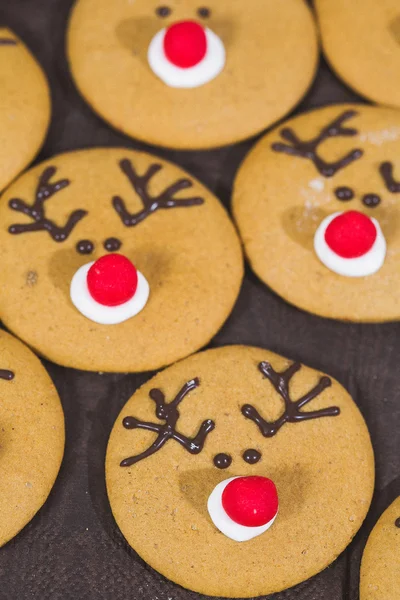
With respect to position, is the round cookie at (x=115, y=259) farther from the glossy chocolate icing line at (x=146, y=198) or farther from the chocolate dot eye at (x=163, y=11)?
the chocolate dot eye at (x=163, y=11)

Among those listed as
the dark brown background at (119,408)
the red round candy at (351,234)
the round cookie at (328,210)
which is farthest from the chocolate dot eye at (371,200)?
the dark brown background at (119,408)

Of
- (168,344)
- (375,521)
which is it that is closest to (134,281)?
(168,344)

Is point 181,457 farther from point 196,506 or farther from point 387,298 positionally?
point 387,298

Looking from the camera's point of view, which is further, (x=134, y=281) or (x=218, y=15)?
(x=218, y=15)

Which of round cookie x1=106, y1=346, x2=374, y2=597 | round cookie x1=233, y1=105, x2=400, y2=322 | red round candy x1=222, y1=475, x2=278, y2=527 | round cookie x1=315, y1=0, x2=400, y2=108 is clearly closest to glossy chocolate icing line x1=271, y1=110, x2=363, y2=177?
round cookie x1=233, y1=105, x2=400, y2=322

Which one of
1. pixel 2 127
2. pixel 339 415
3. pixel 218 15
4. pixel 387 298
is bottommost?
pixel 339 415

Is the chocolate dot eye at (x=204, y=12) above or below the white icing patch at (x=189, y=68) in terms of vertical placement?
above

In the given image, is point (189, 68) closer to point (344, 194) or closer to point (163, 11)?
point (163, 11)
